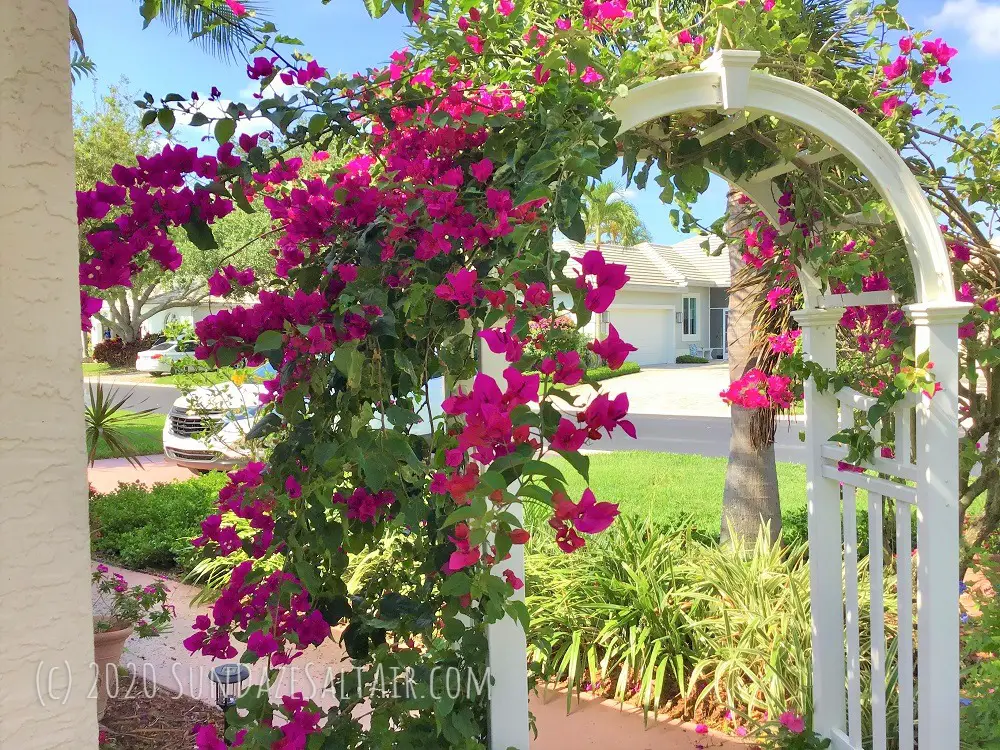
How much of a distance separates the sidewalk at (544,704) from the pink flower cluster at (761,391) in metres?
1.32

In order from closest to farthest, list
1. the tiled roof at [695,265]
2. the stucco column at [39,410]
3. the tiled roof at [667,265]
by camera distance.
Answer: the stucco column at [39,410] < the tiled roof at [667,265] < the tiled roof at [695,265]

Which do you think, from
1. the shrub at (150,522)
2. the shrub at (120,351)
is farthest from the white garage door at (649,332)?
the shrub at (150,522)

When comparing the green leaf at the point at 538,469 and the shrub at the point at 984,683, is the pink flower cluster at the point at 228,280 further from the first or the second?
the shrub at the point at 984,683

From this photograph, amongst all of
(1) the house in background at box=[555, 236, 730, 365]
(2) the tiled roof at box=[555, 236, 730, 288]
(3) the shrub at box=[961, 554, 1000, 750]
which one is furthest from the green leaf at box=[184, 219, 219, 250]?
(2) the tiled roof at box=[555, 236, 730, 288]

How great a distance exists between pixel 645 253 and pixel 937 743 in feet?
77.0

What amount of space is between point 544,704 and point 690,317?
2247 cm

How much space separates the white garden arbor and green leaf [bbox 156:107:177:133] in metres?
0.92

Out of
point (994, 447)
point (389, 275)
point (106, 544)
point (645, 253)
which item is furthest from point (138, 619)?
point (645, 253)

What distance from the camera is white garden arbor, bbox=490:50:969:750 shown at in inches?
69.1

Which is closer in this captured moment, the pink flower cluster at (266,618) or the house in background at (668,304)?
the pink flower cluster at (266,618)

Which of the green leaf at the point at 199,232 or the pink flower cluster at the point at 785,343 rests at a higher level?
the green leaf at the point at 199,232

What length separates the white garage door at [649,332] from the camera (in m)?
22.0

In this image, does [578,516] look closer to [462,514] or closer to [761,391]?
[462,514]

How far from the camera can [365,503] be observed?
1653 mm
